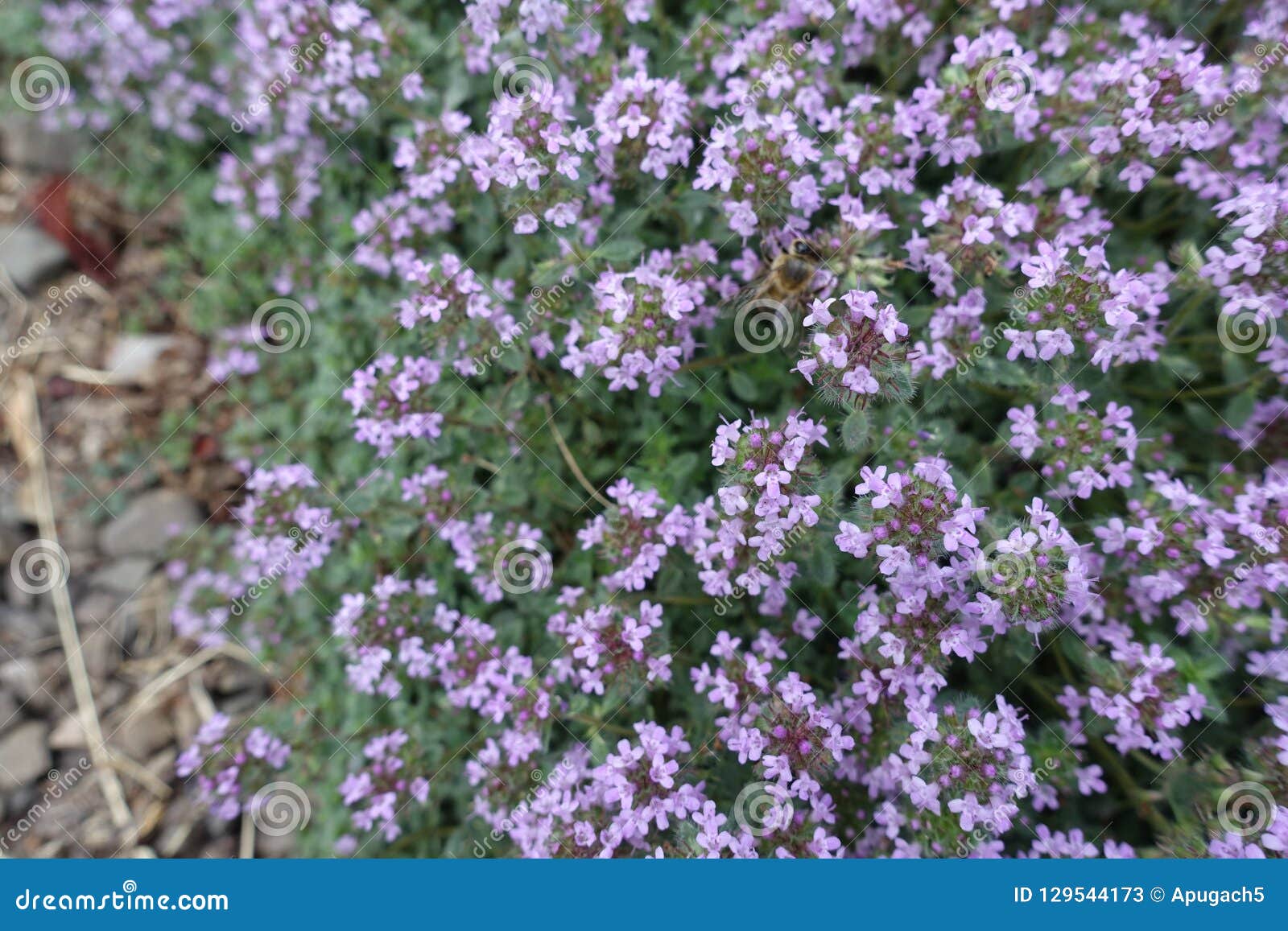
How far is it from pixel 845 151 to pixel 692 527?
7.46ft

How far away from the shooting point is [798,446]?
3658 mm

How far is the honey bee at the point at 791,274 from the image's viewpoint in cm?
426

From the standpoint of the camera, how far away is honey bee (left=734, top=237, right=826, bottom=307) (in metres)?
4.26

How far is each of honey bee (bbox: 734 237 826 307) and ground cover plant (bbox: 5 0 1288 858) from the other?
2 cm

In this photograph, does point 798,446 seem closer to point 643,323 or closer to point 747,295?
point 643,323

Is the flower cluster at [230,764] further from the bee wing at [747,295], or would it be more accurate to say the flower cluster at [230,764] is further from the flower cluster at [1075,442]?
the flower cluster at [1075,442]

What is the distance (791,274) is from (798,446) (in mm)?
1137

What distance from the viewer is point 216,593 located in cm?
666

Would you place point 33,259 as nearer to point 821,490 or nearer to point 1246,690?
point 821,490

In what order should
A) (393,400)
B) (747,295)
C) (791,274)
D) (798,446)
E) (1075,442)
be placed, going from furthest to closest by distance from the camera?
(393,400) < (747,295) < (791,274) < (1075,442) < (798,446)

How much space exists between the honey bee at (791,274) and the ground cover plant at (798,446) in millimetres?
22

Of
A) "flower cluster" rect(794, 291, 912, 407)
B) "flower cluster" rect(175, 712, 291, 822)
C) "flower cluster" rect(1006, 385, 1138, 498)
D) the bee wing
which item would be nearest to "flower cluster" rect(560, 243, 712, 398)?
the bee wing

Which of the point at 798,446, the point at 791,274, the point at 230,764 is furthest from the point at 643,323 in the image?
the point at 230,764

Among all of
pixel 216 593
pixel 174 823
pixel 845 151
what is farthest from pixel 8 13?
pixel 845 151
